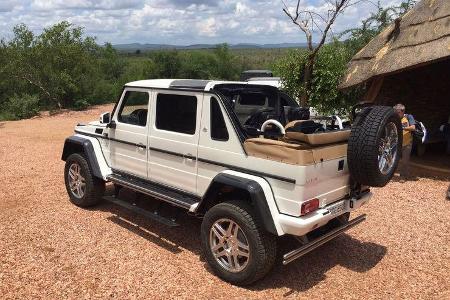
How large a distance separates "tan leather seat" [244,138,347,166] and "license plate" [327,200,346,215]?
55cm

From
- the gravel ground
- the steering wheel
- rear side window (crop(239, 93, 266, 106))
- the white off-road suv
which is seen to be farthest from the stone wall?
the steering wheel

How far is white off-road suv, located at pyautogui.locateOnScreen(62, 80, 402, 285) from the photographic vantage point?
4.39 m

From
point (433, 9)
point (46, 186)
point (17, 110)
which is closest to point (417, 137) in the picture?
point (433, 9)

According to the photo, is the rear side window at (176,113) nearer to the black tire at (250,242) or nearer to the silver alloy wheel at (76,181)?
the black tire at (250,242)

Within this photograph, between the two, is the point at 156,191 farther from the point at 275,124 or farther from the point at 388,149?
the point at 388,149

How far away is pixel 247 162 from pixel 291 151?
0.61 metres

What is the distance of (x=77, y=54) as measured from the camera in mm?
25406

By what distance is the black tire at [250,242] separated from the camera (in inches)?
176

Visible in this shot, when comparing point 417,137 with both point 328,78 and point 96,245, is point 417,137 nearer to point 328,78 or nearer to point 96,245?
point 328,78

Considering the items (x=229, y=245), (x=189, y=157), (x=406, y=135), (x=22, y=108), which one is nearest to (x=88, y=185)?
(x=189, y=157)

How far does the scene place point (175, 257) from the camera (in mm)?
5477

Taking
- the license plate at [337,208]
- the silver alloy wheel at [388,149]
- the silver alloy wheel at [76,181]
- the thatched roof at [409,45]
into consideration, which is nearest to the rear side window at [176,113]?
the license plate at [337,208]

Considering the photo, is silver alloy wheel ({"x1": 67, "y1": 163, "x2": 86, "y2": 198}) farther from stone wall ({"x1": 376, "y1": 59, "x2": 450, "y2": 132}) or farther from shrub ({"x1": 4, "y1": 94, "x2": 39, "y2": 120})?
shrub ({"x1": 4, "y1": 94, "x2": 39, "y2": 120})

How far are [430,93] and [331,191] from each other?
9.26m
